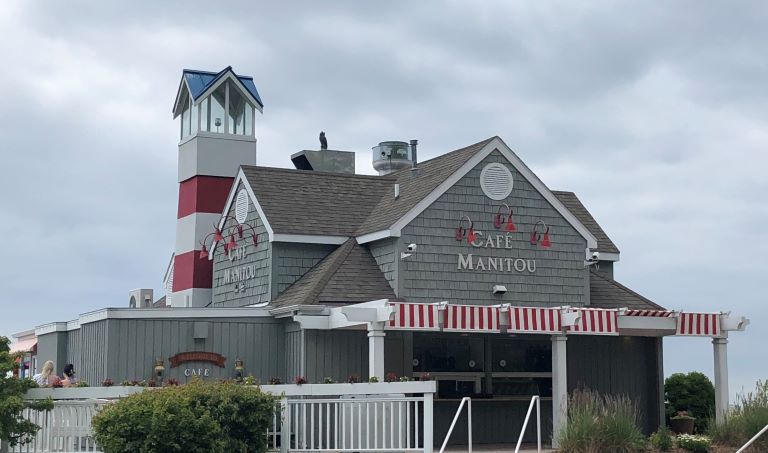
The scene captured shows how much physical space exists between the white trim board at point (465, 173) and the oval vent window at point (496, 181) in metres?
0.28

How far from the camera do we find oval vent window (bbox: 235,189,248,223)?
31219mm

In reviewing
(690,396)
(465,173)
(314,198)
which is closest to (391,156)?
(314,198)

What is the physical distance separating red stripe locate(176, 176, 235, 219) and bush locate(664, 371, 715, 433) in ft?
44.8

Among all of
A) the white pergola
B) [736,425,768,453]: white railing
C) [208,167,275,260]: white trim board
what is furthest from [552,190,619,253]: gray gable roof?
[736,425,768,453]: white railing

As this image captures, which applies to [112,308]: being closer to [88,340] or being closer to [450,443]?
[88,340]

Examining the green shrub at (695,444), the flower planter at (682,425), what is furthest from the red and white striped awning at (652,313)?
the flower planter at (682,425)

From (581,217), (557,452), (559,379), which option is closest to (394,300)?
(559,379)

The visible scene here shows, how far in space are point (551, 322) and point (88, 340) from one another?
1043cm

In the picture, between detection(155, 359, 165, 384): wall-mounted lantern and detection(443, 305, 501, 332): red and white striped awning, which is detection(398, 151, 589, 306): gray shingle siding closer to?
detection(443, 305, 501, 332): red and white striped awning

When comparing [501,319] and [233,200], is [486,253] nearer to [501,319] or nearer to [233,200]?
[501,319]

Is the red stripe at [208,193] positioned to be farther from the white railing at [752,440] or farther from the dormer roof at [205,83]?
the white railing at [752,440]

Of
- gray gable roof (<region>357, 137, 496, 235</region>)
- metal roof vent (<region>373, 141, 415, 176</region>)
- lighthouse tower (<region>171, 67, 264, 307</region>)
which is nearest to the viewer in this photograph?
gray gable roof (<region>357, 137, 496, 235</region>)

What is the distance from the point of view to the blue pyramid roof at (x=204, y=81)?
35.8 m

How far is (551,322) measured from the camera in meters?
26.7
